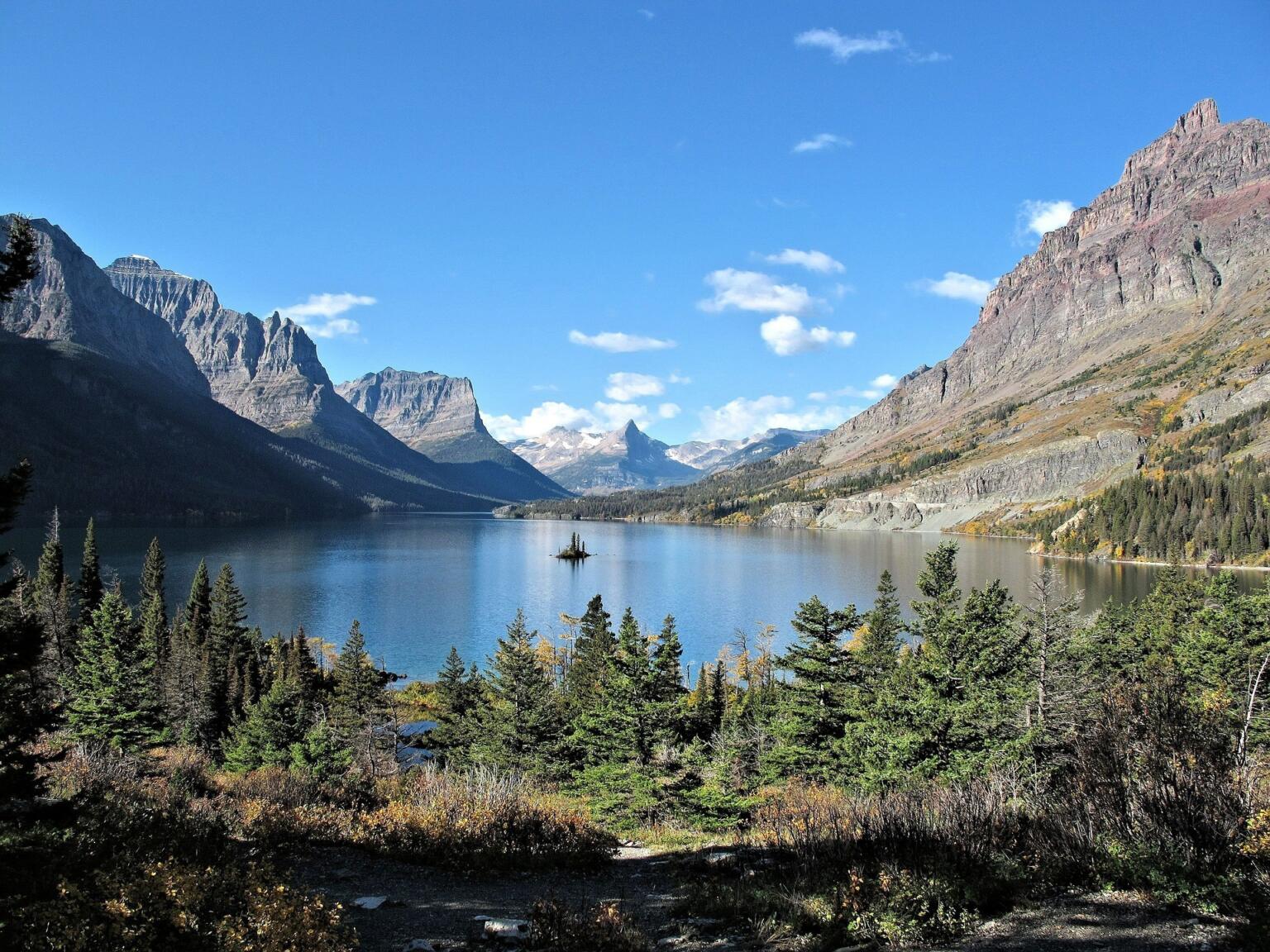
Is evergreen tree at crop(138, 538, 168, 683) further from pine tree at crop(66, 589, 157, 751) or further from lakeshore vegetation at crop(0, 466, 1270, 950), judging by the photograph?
pine tree at crop(66, 589, 157, 751)

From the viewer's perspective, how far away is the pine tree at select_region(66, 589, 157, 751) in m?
44.2

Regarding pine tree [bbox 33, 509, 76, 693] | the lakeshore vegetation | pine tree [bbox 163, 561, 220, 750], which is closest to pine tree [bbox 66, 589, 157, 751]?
the lakeshore vegetation

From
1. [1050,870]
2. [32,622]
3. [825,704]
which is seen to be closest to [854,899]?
[1050,870]

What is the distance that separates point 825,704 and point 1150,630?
27.7m

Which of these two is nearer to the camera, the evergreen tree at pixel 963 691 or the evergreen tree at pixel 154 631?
the evergreen tree at pixel 963 691

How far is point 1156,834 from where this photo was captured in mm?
11281

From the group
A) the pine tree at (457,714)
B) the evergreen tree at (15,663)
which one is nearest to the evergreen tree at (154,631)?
the pine tree at (457,714)

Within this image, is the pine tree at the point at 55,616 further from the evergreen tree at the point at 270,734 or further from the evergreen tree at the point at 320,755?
the evergreen tree at the point at 320,755

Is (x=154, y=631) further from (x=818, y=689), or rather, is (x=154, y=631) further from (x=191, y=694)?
(x=818, y=689)

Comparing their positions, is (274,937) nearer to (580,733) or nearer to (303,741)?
(580,733)

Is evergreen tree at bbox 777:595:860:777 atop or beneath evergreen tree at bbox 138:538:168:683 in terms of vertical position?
atop

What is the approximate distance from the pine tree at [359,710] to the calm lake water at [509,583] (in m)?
23.9

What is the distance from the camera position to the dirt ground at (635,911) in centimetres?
948

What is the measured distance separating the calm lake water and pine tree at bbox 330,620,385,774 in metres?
23.9
